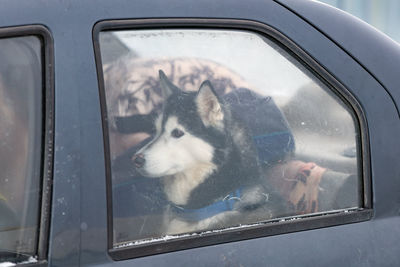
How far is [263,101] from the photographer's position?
1.76m

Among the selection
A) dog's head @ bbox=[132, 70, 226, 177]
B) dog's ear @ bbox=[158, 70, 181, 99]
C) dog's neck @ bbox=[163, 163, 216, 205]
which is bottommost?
dog's neck @ bbox=[163, 163, 216, 205]

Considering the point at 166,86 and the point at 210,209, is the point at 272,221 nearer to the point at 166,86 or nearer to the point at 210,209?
the point at 210,209

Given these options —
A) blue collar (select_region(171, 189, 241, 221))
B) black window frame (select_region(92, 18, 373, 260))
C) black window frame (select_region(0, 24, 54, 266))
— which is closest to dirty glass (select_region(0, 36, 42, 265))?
black window frame (select_region(0, 24, 54, 266))

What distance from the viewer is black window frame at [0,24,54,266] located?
146 centimetres

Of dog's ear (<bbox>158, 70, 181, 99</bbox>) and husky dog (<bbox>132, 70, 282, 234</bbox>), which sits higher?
dog's ear (<bbox>158, 70, 181, 99</bbox>)

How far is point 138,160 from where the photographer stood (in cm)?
161

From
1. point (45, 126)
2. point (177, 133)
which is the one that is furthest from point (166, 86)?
point (45, 126)

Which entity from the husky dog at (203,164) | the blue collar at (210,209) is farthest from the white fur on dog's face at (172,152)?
the blue collar at (210,209)

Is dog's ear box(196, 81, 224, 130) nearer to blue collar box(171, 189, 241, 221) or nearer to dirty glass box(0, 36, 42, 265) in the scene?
blue collar box(171, 189, 241, 221)

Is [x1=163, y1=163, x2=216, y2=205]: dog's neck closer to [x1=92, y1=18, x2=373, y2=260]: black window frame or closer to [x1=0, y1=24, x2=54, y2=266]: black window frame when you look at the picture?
[x1=92, y1=18, x2=373, y2=260]: black window frame

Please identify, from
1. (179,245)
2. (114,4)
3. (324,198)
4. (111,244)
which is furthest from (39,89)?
(324,198)

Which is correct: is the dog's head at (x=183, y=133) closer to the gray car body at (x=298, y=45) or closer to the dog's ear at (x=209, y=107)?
the dog's ear at (x=209, y=107)

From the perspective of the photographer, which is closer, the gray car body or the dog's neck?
the gray car body

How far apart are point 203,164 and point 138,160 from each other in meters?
0.19
